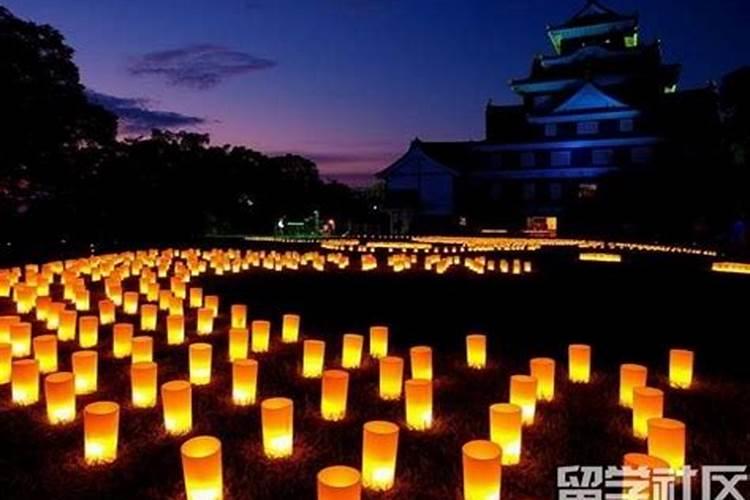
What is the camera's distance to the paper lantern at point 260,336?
5562mm

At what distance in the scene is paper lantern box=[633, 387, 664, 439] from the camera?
3.69 metres

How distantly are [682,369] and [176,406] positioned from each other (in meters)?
3.52

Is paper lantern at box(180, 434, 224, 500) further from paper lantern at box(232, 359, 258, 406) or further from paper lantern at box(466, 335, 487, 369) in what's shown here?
paper lantern at box(466, 335, 487, 369)

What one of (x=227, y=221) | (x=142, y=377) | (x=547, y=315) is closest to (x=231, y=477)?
(x=142, y=377)

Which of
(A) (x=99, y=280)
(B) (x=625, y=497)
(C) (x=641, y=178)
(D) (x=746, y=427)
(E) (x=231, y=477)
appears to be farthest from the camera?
(C) (x=641, y=178)

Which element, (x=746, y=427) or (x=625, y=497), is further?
(x=746, y=427)

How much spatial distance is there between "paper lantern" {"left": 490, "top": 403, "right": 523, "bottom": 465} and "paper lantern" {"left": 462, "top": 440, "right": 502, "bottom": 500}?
1.69 feet

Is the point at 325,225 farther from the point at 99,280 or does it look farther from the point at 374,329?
the point at 374,329

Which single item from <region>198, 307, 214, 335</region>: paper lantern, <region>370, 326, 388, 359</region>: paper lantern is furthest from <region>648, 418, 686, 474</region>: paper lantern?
<region>198, 307, 214, 335</region>: paper lantern

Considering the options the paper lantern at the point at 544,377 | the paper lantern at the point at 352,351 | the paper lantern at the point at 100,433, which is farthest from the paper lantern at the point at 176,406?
the paper lantern at the point at 544,377

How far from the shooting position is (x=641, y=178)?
22.6 meters

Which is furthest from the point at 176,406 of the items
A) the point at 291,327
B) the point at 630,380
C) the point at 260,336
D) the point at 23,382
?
the point at 630,380

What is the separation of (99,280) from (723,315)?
848cm

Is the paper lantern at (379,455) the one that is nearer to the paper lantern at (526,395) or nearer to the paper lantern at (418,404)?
the paper lantern at (418,404)
